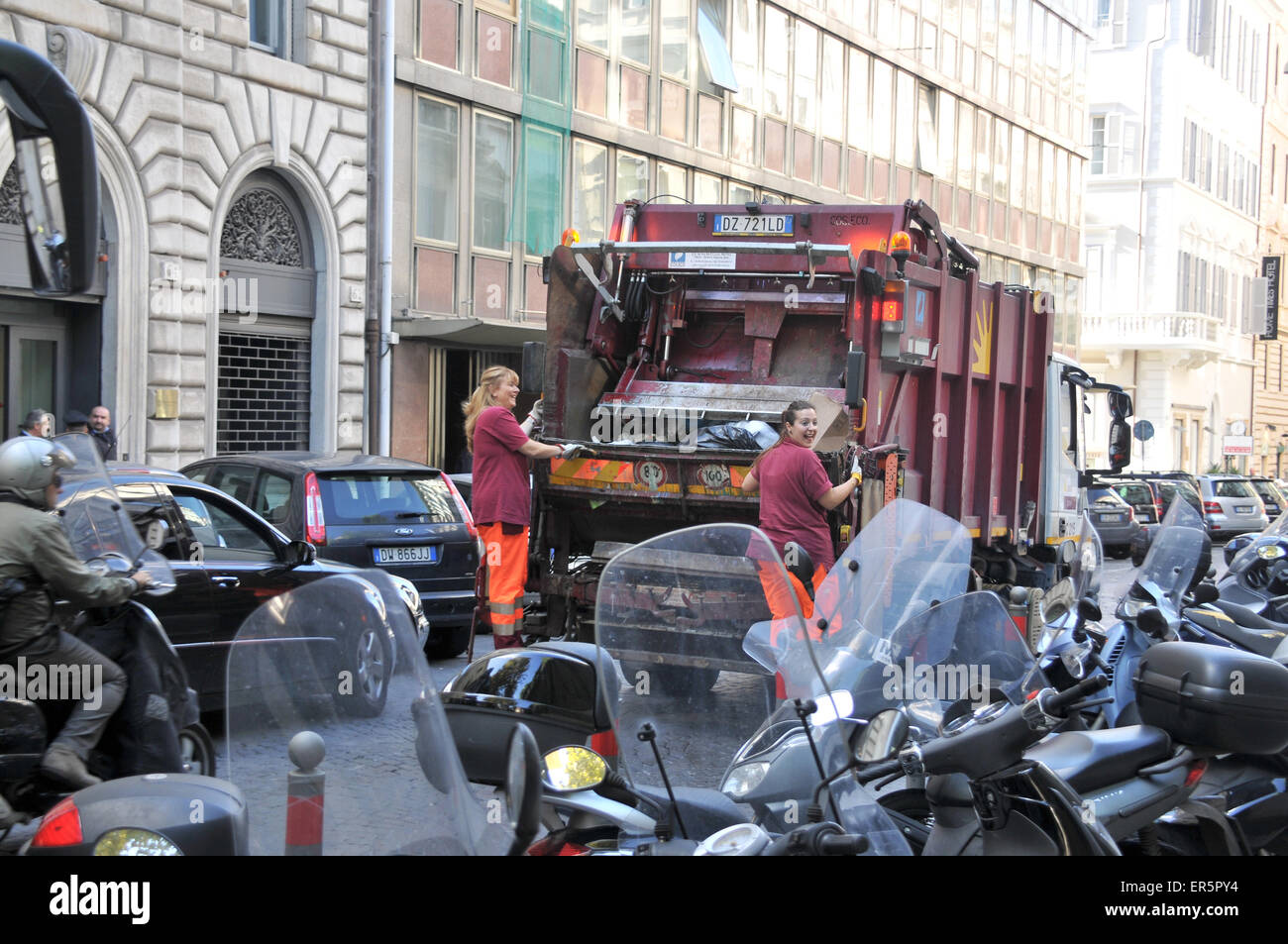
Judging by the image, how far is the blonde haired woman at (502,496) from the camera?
8.52 m

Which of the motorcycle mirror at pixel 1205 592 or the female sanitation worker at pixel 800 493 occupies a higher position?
the female sanitation worker at pixel 800 493

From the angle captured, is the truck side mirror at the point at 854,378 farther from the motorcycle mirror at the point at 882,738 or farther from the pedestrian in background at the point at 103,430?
the pedestrian in background at the point at 103,430

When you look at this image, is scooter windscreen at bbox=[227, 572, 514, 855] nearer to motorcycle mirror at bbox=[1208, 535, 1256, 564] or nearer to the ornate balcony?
motorcycle mirror at bbox=[1208, 535, 1256, 564]

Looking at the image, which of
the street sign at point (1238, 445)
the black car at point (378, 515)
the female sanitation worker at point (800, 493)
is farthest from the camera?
the street sign at point (1238, 445)

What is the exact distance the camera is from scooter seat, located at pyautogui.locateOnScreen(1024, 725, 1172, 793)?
3.82m

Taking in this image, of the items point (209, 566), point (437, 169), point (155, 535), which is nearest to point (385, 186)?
point (437, 169)

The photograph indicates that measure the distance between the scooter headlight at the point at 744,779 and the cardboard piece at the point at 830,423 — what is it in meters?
5.16

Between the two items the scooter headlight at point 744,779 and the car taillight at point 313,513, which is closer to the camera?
the scooter headlight at point 744,779

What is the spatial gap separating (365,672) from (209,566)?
17.2 feet

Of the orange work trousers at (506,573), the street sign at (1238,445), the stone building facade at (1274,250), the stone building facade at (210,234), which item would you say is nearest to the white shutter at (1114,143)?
the street sign at (1238,445)

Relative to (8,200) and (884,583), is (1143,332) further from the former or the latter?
(884,583)

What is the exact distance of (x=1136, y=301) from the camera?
44.3 metres
